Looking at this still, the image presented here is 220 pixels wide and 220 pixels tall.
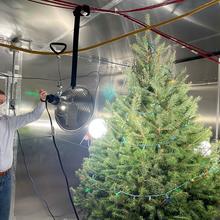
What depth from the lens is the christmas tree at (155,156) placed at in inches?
86.6

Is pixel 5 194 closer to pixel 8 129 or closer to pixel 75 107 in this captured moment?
pixel 8 129

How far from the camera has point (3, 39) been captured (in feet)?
10.5

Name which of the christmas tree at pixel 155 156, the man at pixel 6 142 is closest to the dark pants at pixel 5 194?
the man at pixel 6 142

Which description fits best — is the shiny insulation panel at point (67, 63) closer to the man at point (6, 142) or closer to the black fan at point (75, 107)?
the black fan at point (75, 107)

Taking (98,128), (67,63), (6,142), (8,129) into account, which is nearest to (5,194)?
(6,142)

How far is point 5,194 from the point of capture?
2.41 metres

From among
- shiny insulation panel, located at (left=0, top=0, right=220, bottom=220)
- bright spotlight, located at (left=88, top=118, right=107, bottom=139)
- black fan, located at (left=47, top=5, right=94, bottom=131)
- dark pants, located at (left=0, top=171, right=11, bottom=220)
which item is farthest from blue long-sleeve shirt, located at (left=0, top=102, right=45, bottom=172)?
shiny insulation panel, located at (left=0, top=0, right=220, bottom=220)

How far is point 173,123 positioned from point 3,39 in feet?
7.55

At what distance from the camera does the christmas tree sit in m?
2.20

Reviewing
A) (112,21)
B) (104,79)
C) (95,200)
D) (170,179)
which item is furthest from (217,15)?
(104,79)

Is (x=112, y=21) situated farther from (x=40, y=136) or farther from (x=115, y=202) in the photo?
(x=40, y=136)

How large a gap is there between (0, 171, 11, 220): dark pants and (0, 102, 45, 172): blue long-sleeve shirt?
0.33 feet

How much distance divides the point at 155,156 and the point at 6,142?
131 cm

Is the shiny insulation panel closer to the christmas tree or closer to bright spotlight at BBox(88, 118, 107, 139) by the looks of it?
the christmas tree
